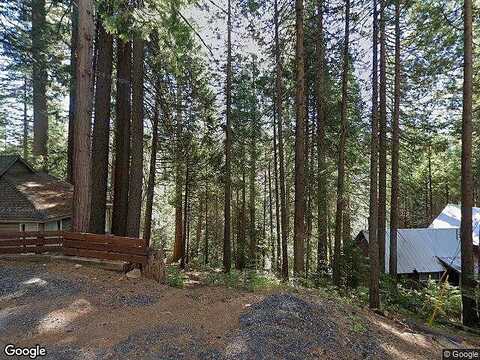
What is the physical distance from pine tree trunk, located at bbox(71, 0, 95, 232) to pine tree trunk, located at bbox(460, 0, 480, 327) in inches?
413

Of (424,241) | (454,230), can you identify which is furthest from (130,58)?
(454,230)

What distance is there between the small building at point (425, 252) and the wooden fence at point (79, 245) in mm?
15219

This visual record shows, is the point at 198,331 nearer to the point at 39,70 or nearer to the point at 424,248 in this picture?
the point at 39,70

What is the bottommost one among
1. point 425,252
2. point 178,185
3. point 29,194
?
point 425,252

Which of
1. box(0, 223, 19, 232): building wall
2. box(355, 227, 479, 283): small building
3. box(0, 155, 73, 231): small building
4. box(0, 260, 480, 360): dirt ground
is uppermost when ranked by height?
box(0, 155, 73, 231): small building

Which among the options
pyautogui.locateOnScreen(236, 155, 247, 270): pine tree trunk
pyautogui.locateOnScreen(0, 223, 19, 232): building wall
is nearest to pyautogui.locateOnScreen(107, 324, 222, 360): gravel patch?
pyautogui.locateOnScreen(0, 223, 19, 232): building wall

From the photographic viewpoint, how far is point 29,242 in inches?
390

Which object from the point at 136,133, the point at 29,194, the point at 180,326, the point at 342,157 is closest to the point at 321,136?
the point at 342,157

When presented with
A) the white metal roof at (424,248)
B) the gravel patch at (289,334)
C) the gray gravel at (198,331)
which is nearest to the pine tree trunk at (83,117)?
the gray gravel at (198,331)

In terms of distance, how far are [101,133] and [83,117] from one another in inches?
74.6

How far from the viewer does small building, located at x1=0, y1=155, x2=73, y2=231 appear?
14461mm

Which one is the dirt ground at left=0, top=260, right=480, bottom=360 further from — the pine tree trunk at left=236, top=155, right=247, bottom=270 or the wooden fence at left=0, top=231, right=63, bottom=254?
the pine tree trunk at left=236, top=155, right=247, bottom=270

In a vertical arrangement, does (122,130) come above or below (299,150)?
above

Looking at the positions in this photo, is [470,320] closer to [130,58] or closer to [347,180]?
[347,180]
